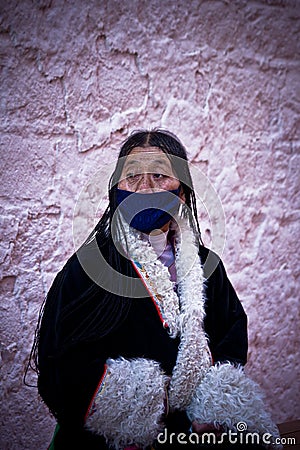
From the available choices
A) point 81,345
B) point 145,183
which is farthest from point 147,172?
point 81,345

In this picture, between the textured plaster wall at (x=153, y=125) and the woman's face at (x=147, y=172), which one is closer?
the woman's face at (x=147, y=172)

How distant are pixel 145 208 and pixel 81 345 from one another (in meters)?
0.41

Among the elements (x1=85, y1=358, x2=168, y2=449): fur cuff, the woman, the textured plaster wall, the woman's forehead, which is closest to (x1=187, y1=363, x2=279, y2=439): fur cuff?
the woman

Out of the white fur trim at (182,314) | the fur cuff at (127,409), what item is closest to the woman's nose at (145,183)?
the white fur trim at (182,314)

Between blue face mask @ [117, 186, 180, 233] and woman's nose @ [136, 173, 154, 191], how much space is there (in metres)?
0.02

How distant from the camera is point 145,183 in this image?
4.66 ft

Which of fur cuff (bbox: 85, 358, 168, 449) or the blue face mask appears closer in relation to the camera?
fur cuff (bbox: 85, 358, 168, 449)

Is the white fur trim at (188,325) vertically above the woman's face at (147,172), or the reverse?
the woman's face at (147,172)

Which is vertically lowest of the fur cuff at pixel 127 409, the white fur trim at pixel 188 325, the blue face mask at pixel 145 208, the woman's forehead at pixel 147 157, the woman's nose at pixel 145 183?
the fur cuff at pixel 127 409

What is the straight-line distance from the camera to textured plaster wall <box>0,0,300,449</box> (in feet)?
6.05

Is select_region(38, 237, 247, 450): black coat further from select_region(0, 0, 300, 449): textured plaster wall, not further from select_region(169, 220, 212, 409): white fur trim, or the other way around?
select_region(0, 0, 300, 449): textured plaster wall

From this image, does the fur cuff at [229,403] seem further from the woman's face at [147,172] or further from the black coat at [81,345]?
the woman's face at [147,172]

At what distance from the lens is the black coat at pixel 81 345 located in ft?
4.36

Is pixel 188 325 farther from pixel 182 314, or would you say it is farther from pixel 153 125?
pixel 153 125
